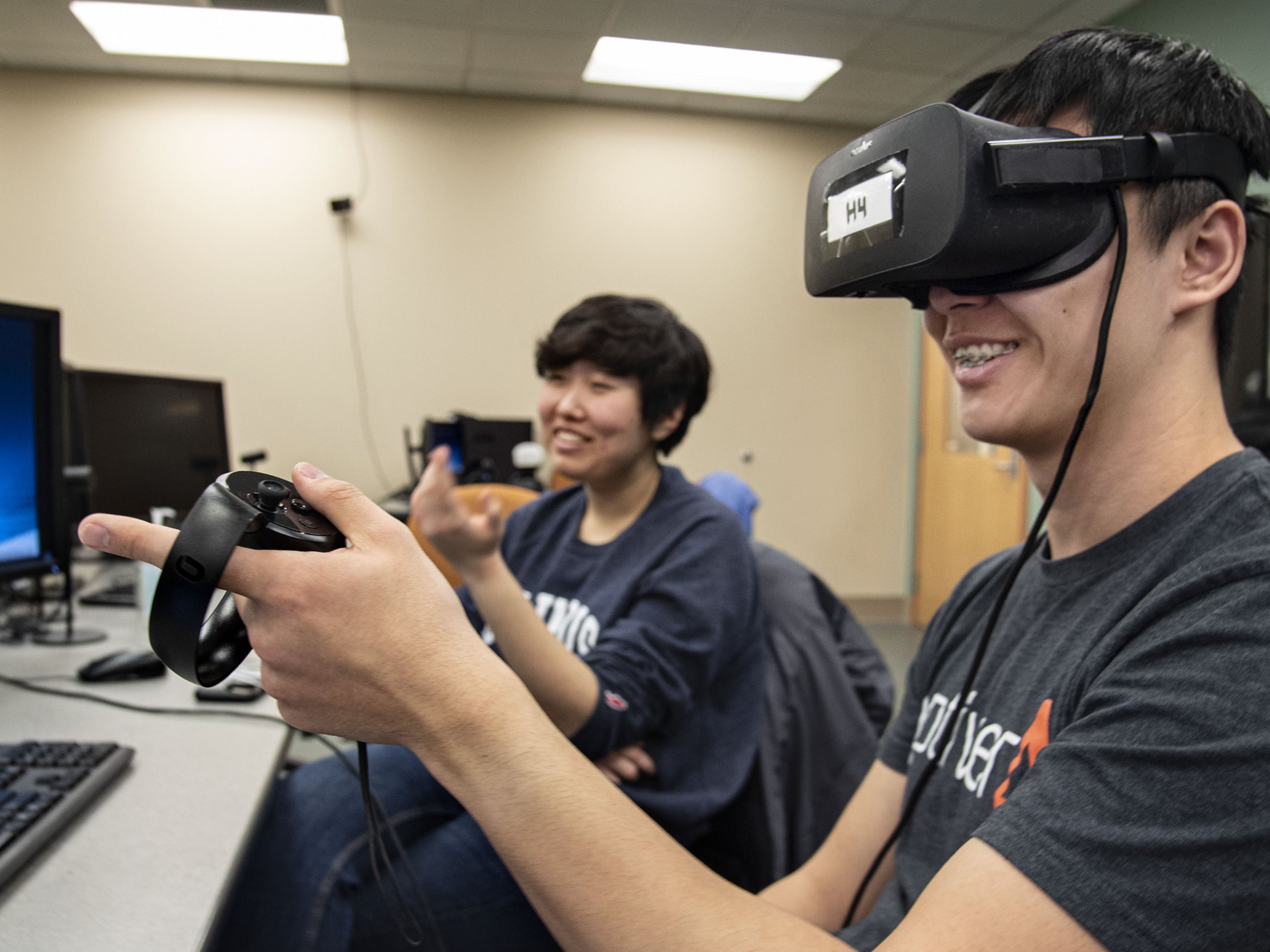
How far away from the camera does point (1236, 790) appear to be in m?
0.42

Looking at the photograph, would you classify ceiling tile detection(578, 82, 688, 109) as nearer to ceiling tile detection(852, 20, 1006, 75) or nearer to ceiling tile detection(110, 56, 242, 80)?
ceiling tile detection(852, 20, 1006, 75)

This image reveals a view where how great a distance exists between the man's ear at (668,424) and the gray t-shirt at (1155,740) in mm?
794

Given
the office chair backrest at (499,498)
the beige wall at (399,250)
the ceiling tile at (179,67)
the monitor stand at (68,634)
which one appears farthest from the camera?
the beige wall at (399,250)

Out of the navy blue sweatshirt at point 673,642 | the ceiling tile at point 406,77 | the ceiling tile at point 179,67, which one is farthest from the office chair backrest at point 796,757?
the ceiling tile at point 179,67

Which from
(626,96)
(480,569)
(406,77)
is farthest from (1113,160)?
(626,96)

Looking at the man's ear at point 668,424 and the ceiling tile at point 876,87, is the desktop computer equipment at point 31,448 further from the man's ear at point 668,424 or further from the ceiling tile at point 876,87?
the ceiling tile at point 876,87

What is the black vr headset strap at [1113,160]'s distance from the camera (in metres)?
0.52

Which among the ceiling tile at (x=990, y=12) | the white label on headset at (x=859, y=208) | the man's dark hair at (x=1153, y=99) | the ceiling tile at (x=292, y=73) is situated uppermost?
the ceiling tile at (x=292, y=73)

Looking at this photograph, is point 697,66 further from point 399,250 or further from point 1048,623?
point 399,250

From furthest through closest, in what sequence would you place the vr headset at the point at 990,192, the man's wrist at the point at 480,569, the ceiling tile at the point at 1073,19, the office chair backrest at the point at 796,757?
the office chair backrest at the point at 796,757 → the man's wrist at the point at 480,569 → the ceiling tile at the point at 1073,19 → the vr headset at the point at 990,192

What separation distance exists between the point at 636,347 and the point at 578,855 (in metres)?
0.96

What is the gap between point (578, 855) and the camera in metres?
0.45

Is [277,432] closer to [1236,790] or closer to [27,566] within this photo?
[27,566]

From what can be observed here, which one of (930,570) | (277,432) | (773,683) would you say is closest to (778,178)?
(930,570)
